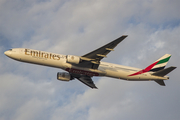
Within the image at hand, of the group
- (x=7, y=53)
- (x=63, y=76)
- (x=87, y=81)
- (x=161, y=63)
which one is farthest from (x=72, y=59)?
(x=161, y=63)

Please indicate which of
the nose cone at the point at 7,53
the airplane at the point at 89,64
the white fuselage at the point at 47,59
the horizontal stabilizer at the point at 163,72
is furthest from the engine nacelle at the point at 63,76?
the horizontal stabilizer at the point at 163,72

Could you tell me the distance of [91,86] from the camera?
59594mm

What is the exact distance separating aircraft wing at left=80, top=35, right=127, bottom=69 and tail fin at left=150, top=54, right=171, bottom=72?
14.4 m

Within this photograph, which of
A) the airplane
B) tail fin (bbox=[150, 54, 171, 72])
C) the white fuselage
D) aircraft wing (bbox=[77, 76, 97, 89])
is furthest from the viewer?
aircraft wing (bbox=[77, 76, 97, 89])

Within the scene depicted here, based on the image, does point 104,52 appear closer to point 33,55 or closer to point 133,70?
point 133,70

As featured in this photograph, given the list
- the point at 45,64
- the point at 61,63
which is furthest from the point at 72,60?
the point at 45,64

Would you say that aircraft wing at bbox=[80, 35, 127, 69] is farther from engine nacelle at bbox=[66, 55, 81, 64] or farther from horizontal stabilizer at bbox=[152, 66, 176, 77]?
horizontal stabilizer at bbox=[152, 66, 176, 77]

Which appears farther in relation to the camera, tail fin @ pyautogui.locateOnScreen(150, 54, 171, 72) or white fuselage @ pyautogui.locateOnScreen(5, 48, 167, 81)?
tail fin @ pyautogui.locateOnScreen(150, 54, 171, 72)

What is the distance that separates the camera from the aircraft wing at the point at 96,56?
45375mm

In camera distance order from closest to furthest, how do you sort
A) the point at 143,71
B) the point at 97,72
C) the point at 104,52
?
the point at 104,52 → the point at 97,72 → the point at 143,71

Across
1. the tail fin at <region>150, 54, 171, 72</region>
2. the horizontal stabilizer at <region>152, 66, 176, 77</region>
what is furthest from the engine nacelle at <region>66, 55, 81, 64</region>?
the tail fin at <region>150, 54, 171, 72</region>

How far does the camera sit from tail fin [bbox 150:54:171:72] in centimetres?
5478

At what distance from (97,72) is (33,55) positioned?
541 inches

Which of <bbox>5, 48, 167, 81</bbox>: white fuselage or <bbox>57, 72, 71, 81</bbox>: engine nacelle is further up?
<bbox>5, 48, 167, 81</bbox>: white fuselage
